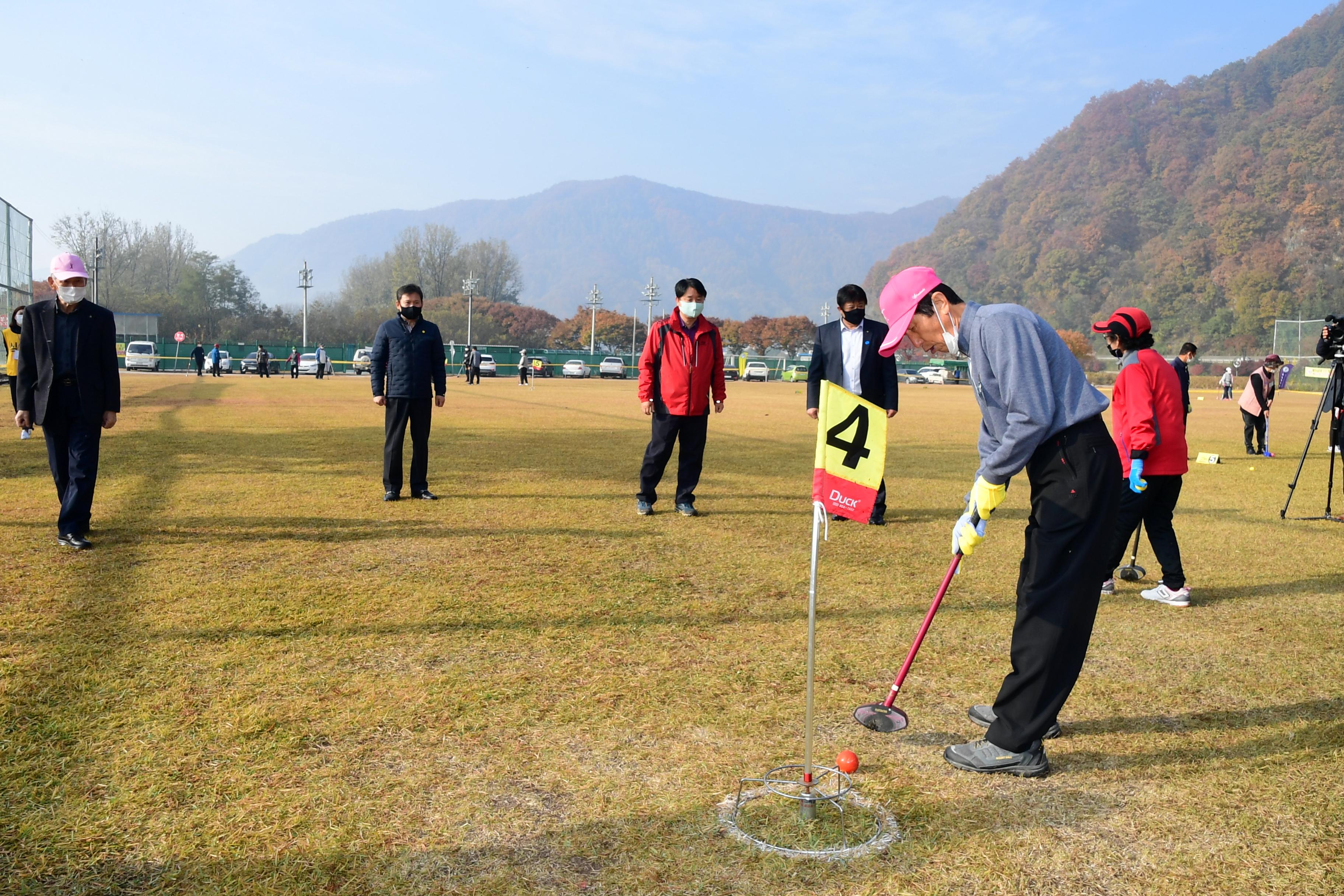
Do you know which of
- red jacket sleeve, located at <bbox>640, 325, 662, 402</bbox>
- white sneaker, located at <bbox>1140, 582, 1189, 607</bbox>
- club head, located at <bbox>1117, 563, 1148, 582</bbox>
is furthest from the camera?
red jacket sleeve, located at <bbox>640, 325, 662, 402</bbox>

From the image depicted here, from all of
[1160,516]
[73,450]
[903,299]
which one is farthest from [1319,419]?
[73,450]

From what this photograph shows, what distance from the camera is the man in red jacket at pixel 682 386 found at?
28.2 ft

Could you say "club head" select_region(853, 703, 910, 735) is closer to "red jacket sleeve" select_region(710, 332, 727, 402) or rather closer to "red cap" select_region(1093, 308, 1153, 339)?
"red cap" select_region(1093, 308, 1153, 339)

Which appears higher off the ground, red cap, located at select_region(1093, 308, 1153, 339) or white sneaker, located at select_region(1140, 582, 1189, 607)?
red cap, located at select_region(1093, 308, 1153, 339)

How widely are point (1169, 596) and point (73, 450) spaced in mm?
8014

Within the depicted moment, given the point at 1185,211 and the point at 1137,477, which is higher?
the point at 1185,211

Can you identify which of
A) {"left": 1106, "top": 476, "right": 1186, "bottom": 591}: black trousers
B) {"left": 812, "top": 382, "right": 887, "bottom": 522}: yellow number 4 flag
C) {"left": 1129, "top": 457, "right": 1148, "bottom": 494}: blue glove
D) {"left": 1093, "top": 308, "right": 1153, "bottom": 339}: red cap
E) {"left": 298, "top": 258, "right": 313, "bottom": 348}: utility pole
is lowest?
{"left": 1106, "top": 476, "right": 1186, "bottom": 591}: black trousers

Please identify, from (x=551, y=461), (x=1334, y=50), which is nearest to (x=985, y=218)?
(x=1334, y=50)

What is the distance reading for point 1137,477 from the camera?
593 cm

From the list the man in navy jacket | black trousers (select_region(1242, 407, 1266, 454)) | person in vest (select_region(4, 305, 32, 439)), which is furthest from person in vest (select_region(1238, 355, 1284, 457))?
person in vest (select_region(4, 305, 32, 439))

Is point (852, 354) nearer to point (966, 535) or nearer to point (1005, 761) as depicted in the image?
point (966, 535)

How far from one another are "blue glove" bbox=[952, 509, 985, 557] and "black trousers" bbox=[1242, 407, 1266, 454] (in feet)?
50.1

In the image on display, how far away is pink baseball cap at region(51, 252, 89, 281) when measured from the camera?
21.7 ft

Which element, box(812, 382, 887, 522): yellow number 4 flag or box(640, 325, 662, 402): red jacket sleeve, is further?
box(640, 325, 662, 402): red jacket sleeve
